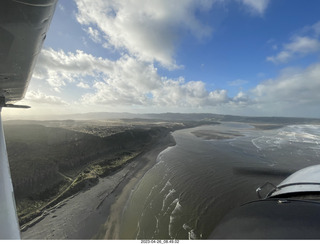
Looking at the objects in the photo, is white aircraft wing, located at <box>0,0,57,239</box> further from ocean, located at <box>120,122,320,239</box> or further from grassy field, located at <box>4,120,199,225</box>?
grassy field, located at <box>4,120,199,225</box>

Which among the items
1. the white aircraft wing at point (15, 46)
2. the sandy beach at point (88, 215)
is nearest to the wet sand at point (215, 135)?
the sandy beach at point (88, 215)

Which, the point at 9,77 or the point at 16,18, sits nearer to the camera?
the point at 16,18

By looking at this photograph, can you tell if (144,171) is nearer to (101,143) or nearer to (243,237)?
(101,143)

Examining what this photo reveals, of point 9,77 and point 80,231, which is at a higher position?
point 9,77

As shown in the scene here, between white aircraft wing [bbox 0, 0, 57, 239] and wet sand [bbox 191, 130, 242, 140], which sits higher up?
white aircraft wing [bbox 0, 0, 57, 239]

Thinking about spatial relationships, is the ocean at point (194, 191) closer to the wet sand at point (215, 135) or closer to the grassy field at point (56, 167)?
the grassy field at point (56, 167)

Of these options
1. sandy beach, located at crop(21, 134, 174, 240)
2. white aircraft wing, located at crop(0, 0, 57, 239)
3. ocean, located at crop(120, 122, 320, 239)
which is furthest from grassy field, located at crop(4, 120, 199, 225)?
white aircraft wing, located at crop(0, 0, 57, 239)

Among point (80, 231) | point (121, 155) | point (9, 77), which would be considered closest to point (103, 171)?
point (121, 155)

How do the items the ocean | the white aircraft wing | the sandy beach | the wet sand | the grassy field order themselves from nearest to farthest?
the white aircraft wing
the sandy beach
the ocean
the grassy field
the wet sand
